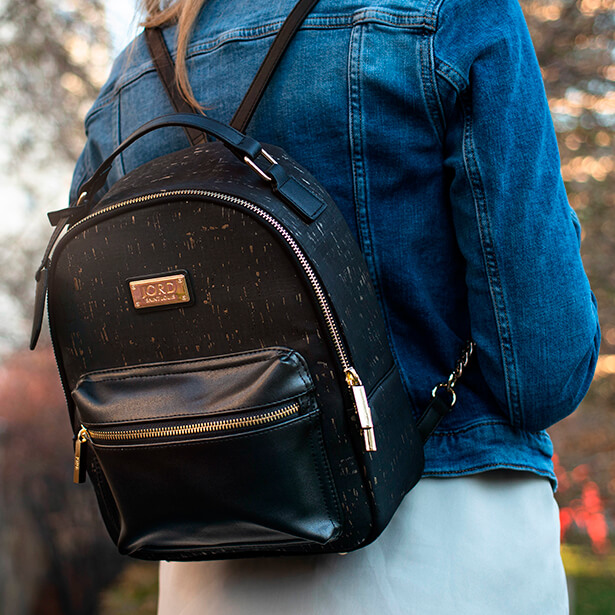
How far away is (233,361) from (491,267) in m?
0.39

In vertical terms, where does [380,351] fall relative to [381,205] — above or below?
below

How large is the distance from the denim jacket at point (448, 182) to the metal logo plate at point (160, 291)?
288 mm

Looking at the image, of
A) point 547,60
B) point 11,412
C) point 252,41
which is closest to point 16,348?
point 11,412

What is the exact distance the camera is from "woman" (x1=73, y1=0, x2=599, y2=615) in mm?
881

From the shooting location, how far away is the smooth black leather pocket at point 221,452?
2.63 ft

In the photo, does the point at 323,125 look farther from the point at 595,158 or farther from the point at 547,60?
the point at 595,158

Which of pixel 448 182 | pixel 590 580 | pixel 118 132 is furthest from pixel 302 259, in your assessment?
pixel 590 580

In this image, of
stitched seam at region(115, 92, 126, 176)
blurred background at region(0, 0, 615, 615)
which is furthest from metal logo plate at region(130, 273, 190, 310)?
blurred background at region(0, 0, 615, 615)

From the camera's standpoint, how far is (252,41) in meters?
0.98

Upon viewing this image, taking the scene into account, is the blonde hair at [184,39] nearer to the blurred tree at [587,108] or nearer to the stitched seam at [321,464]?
the stitched seam at [321,464]

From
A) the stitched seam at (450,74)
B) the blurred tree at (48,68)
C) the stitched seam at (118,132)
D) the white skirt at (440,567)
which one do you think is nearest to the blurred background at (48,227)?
the blurred tree at (48,68)

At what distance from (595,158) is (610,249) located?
59cm

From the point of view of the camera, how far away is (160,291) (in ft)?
2.79

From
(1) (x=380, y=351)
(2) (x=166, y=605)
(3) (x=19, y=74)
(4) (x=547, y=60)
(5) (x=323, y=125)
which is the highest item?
(3) (x=19, y=74)
